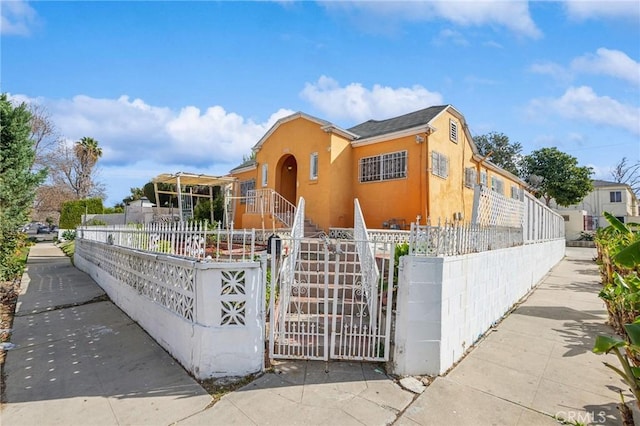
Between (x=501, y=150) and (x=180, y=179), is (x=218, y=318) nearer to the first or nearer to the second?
(x=180, y=179)

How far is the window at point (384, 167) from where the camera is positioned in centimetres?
1271

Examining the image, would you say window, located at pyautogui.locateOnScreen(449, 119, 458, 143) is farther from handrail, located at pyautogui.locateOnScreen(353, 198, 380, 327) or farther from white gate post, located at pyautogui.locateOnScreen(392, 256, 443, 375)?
white gate post, located at pyautogui.locateOnScreen(392, 256, 443, 375)

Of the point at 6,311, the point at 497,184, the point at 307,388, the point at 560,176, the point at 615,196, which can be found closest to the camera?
the point at 307,388

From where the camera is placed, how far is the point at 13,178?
9.02 metres

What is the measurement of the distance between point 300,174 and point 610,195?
4654cm

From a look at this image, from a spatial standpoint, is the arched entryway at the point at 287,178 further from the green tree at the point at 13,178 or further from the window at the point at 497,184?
the window at the point at 497,184

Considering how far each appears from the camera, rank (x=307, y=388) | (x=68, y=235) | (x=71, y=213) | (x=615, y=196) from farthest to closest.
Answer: (x=615, y=196) → (x=71, y=213) → (x=68, y=235) → (x=307, y=388)

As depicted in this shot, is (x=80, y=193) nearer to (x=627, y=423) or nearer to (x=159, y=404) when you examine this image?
(x=159, y=404)

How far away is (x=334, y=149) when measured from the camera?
13.3 m

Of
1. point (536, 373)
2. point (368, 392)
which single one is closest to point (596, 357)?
point (536, 373)

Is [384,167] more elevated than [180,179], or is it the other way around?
[384,167]

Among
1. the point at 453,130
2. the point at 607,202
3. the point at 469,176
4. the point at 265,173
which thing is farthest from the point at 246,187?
the point at 607,202

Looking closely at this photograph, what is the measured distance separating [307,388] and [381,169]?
10.7 m

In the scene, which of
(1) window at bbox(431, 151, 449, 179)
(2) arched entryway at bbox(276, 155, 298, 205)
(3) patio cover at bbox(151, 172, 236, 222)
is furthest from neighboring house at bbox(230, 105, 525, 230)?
(3) patio cover at bbox(151, 172, 236, 222)
